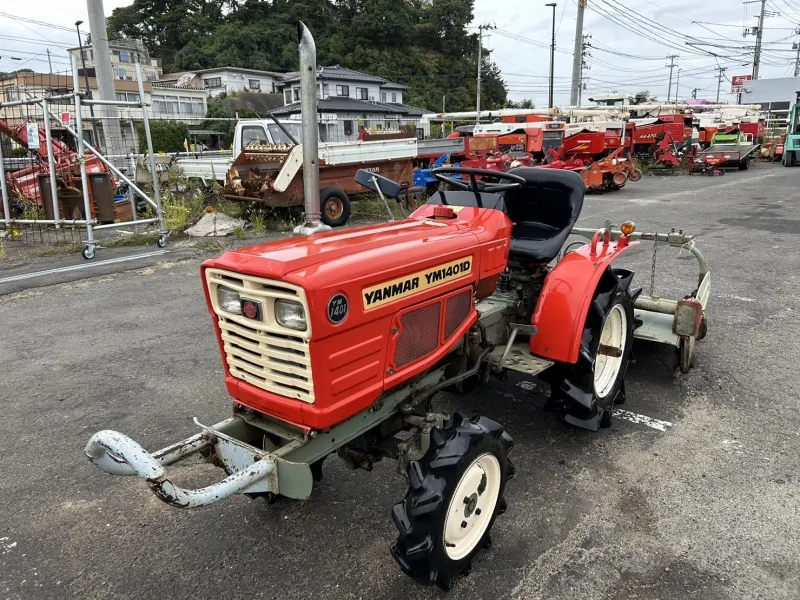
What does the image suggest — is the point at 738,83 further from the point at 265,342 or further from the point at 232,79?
the point at 265,342

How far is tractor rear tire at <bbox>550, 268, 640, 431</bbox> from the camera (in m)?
3.06

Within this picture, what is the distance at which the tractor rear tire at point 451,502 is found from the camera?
1.99m

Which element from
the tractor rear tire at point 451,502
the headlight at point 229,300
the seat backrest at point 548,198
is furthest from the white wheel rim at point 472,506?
the seat backrest at point 548,198

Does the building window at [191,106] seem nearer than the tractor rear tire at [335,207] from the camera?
No

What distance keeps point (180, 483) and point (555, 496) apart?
1.83 m

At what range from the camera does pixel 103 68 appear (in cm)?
1159

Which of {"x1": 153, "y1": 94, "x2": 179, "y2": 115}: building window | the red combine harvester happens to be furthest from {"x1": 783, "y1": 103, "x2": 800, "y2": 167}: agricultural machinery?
{"x1": 153, "y1": 94, "x2": 179, "y2": 115}: building window

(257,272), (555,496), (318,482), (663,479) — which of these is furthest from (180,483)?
(663,479)

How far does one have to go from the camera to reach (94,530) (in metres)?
2.55

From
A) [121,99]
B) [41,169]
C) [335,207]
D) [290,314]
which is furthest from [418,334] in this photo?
[121,99]

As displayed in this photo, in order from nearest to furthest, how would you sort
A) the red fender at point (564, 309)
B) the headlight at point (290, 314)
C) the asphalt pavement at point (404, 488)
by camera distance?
the headlight at point (290, 314)
the asphalt pavement at point (404, 488)
the red fender at point (564, 309)

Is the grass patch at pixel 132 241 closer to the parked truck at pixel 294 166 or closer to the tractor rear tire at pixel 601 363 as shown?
the parked truck at pixel 294 166

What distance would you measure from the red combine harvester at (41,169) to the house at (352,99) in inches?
943

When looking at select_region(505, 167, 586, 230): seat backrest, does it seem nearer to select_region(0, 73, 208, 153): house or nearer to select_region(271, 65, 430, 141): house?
select_region(0, 73, 208, 153): house
